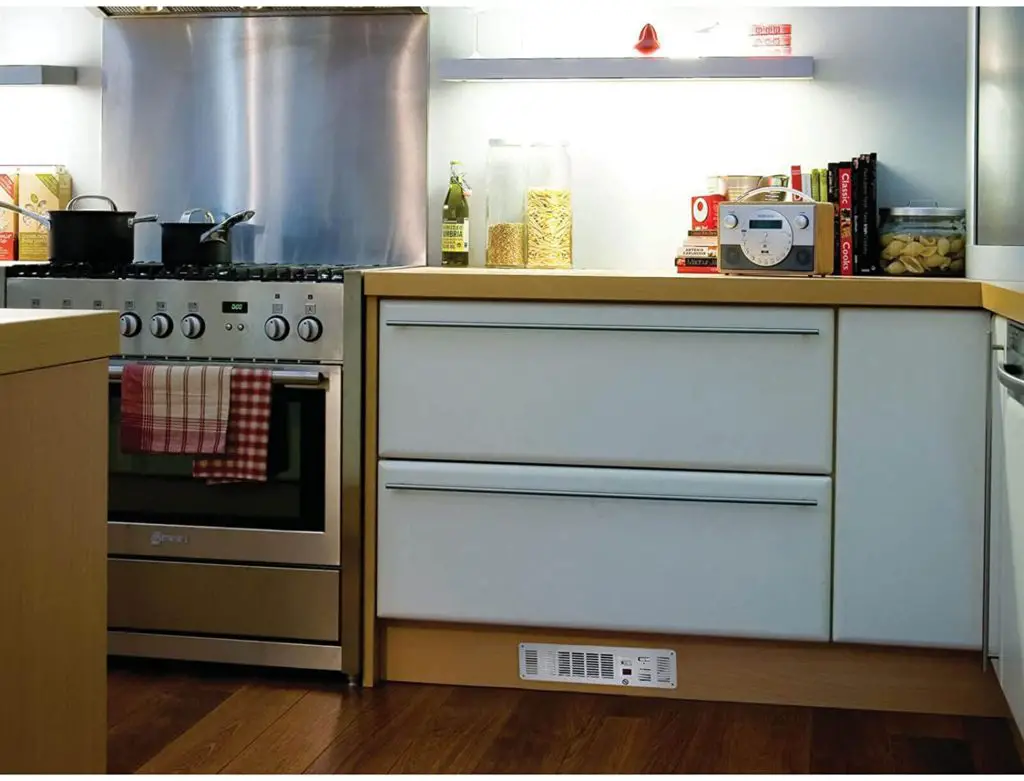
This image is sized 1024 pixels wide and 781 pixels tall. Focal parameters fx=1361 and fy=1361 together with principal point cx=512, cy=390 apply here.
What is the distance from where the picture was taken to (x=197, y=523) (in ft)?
9.33

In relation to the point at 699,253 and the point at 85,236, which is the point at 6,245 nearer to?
the point at 85,236

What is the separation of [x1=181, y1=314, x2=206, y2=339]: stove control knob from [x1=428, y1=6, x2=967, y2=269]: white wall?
29.1 inches

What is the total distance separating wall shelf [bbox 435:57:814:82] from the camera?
3.10 metres

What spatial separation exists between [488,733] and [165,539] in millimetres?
841

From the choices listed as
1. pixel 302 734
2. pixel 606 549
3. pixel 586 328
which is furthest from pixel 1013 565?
pixel 302 734

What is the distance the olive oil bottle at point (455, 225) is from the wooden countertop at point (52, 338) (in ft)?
5.53

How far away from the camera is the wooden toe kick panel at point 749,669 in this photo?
2.64m

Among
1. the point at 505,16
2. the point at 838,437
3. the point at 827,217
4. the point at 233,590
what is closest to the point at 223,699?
the point at 233,590

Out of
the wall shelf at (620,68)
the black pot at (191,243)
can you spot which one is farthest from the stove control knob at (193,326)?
the wall shelf at (620,68)

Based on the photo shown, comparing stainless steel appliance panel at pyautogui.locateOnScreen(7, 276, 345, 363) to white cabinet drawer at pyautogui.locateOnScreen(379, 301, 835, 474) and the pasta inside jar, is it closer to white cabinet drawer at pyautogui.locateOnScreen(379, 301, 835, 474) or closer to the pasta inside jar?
white cabinet drawer at pyautogui.locateOnScreen(379, 301, 835, 474)

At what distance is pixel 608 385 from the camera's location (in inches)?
105

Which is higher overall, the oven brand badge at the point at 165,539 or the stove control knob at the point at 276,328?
the stove control knob at the point at 276,328

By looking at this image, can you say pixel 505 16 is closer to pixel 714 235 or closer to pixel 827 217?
pixel 714 235

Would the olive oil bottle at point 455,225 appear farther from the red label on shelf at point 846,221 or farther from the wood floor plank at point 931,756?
the wood floor plank at point 931,756
